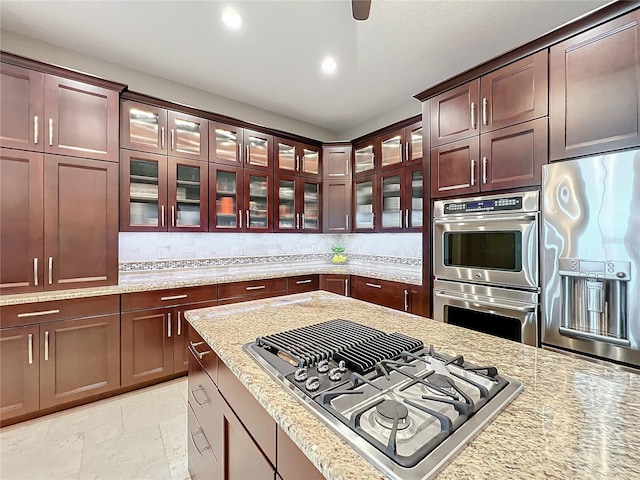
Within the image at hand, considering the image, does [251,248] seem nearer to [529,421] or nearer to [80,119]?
[80,119]

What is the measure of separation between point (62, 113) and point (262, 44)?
1656 millimetres

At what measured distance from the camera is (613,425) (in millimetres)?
627

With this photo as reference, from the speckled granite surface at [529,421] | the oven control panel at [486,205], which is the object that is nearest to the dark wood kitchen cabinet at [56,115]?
the speckled granite surface at [529,421]

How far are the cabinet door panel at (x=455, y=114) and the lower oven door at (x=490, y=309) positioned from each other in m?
1.20

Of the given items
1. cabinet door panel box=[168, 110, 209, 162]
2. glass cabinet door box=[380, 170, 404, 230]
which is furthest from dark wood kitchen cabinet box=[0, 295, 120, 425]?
glass cabinet door box=[380, 170, 404, 230]

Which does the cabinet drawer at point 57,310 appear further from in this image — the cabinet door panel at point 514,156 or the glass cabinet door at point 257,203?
the cabinet door panel at point 514,156

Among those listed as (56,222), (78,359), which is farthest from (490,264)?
(56,222)

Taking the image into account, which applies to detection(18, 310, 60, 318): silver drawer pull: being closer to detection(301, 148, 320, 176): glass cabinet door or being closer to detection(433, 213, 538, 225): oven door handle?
detection(301, 148, 320, 176): glass cabinet door

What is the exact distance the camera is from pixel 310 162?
3.93 m

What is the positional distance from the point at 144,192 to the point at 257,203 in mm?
1178

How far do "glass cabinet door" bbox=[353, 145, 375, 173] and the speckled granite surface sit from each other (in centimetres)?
287

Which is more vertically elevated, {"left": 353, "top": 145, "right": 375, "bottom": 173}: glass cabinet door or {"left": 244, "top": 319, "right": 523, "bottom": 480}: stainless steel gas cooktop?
{"left": 353, "top": 145, "right": 375, "bottom": 173}: glass cabinet door

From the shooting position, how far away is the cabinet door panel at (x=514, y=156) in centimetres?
191

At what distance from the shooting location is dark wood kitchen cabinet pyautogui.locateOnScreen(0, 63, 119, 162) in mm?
2076
